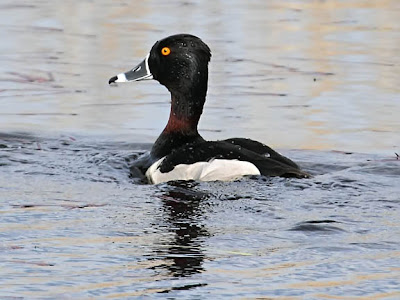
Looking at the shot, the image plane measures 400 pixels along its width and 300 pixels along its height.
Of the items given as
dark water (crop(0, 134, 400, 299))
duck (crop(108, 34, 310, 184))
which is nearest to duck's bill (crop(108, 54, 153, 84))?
duck (crop(108, 34, 310, 184))

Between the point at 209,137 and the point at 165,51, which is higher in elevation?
the point at 165,51

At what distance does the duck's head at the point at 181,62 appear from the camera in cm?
960

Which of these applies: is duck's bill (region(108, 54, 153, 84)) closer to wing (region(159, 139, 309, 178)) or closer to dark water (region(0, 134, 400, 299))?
dark water (region(0, 134, 400, 299))

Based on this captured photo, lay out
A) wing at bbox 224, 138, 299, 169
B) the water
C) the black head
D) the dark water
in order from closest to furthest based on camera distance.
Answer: the dark water, the water, wing at bbox 224, 138, 299, 169, the black head

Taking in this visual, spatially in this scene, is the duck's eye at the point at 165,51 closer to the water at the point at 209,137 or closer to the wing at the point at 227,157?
the water at the point at 209,137

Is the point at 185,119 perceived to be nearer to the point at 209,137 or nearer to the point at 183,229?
the point at 209,137

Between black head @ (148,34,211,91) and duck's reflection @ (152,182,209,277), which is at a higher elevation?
black head @ (148,34,211,91)

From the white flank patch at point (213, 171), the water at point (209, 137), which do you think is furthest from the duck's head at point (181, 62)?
the white flank patch at point (213, 171)

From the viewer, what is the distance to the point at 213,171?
861 cm

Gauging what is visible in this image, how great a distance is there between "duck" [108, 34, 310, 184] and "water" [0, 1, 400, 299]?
176 millimetres

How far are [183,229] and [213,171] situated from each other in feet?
5.41

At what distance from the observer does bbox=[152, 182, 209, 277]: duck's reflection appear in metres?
6.09

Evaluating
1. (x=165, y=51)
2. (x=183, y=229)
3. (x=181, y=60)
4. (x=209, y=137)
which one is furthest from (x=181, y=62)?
(x=183, y=229)

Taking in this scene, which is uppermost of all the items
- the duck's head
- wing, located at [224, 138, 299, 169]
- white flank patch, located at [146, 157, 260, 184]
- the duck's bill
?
the duck's head
